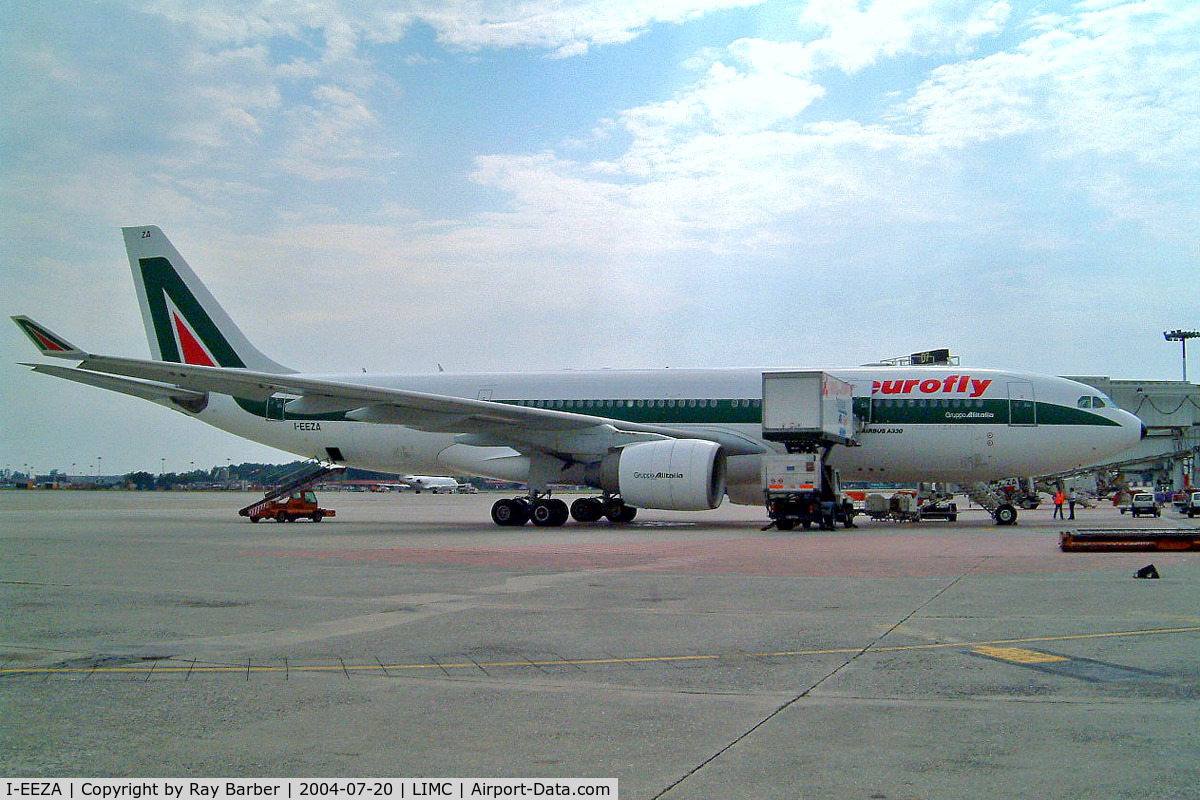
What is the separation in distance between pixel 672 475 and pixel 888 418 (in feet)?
19.6

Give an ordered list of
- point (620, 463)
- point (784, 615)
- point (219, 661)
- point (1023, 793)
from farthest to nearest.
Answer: point (620, 463)
point (784, 615)
point (219, 661)
point (1023, 793)

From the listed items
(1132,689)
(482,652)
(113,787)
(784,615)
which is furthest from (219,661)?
(1132,689)

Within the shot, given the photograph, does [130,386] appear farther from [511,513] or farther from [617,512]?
[617,512]

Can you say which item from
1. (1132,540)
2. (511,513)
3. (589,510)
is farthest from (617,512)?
(1132,540)

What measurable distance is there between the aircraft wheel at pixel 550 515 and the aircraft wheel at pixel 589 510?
94 cm

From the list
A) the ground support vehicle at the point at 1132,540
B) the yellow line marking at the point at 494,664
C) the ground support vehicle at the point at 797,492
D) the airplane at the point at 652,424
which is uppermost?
the airplane at the point at 652,424

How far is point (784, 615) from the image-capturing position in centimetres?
837

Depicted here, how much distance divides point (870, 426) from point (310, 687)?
63.8 feet

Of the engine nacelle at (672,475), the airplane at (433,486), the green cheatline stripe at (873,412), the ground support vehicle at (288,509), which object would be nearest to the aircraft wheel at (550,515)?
the engine nacelle at (672,475)

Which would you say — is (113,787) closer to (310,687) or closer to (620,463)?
(310,687)

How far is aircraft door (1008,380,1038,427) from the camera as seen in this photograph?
74.5ft

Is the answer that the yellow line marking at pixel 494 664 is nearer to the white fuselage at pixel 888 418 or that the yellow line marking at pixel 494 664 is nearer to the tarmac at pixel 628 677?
the tarmac at pixel 628 677
